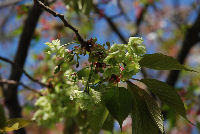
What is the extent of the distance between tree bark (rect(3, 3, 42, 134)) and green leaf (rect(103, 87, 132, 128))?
116 centimetres

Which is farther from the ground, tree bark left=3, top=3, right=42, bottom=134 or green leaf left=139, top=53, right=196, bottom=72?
tree bark left=3, top=3, right=42, bottom=134

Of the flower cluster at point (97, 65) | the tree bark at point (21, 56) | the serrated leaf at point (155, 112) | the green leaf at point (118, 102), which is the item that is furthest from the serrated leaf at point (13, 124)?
the tree bark at point (21, 56)

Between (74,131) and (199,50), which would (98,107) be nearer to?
(74,131)

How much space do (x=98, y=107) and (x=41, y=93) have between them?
84 cm

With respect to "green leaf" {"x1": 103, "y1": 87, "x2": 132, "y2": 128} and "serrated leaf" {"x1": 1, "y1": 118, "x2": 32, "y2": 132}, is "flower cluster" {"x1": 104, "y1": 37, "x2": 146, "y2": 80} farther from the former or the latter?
"serrated leaf" {"x1": 1, "y1": 118, "x2": 32, "y2": 132}

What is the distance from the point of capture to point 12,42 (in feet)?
20.0

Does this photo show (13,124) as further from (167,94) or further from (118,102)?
(167,94)

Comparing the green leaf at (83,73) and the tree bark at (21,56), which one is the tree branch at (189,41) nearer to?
the tree bark at (21,56)

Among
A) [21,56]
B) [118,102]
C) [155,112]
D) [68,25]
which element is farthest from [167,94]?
[21,56]

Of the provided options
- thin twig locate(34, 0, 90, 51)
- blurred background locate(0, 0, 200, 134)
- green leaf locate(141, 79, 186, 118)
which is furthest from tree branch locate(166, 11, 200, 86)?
thin twig locate(34, 0, 90, 51)

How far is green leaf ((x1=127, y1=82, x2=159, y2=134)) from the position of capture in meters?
0.88

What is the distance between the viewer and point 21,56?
2090mm

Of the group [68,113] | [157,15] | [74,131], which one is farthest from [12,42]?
[68,113]

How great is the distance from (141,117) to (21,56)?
143 cm
